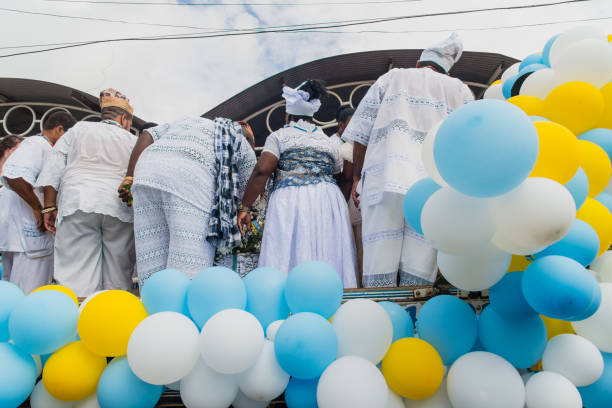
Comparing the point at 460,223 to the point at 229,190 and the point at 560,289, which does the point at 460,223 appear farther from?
the point at 229,190

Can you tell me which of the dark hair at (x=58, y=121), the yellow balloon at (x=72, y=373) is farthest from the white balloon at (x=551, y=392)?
the dark hair at (x=58, y=121)

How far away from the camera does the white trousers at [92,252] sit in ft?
8.35

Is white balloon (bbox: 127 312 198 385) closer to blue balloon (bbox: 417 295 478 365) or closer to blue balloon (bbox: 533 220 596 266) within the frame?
blue balloon (bbox: 417 295 478 365)

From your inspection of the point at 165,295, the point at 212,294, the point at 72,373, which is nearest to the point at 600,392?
the point at 212,294

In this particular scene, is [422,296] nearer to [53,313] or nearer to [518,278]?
[518,278]

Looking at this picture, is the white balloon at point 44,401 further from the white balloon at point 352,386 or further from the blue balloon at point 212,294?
the white balloon at point 352,386

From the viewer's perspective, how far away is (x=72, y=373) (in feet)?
3.34

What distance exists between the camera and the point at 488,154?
0.78 m

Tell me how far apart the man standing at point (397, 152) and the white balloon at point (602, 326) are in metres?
0.85

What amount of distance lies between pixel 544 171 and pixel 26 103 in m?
7.42

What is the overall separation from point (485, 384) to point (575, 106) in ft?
2.75

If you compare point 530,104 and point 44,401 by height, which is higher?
point 530,104

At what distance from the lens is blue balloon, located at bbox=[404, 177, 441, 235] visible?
3.52 ft

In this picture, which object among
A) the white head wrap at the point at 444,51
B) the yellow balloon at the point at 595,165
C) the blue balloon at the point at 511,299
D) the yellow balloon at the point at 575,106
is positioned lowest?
the blue balloon at the point at 511,299
